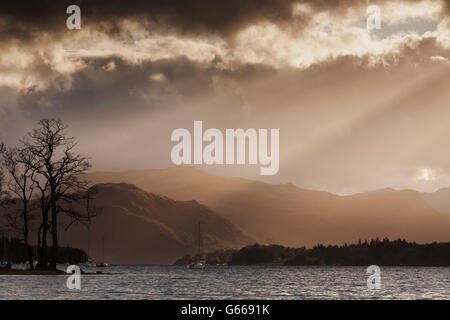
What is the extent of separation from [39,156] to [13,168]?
179 inches

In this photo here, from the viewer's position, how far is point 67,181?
309 ft

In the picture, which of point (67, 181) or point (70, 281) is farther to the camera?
point (67, 181)
